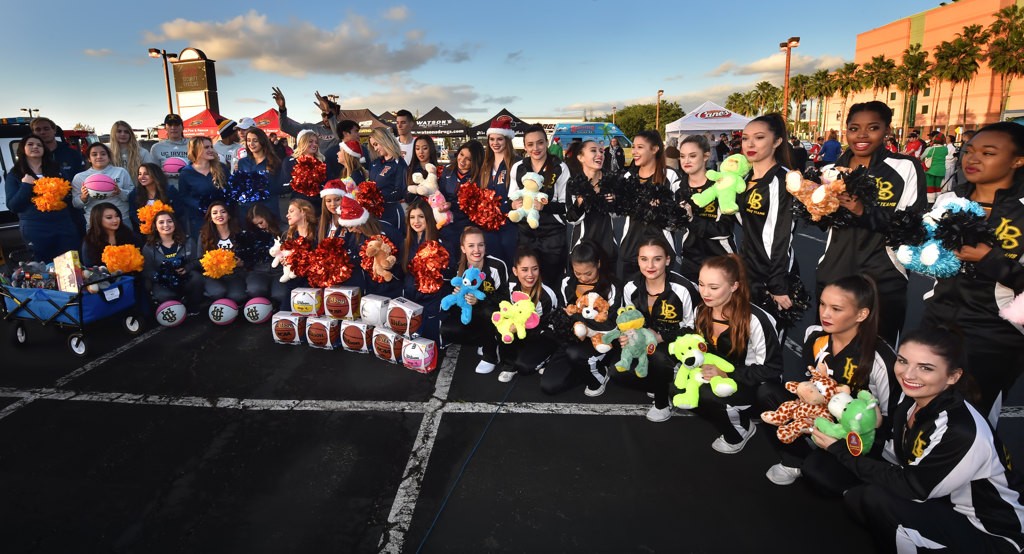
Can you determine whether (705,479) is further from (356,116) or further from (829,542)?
(356,116)

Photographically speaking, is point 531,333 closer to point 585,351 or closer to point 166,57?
point 585,351

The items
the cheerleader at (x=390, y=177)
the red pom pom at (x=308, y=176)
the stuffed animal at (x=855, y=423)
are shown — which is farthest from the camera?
the cheerleader at (x=390, y=177)

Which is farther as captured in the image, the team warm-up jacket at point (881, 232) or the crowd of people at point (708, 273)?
the team warm-up jacket at point (881, 232)

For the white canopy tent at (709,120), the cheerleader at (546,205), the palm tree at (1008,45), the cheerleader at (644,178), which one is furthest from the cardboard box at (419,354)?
the palm tree at (1008,45)

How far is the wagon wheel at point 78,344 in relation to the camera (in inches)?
202

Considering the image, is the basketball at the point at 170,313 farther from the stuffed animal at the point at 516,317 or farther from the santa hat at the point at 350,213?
the stuffed animal at the point at 516,317

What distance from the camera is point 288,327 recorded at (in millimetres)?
5289

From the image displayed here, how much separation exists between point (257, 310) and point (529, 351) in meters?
3.30

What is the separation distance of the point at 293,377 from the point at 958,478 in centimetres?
456

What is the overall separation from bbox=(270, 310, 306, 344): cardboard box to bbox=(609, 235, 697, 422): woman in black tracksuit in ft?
10.3

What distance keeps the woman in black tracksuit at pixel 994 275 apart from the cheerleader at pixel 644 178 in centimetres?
207

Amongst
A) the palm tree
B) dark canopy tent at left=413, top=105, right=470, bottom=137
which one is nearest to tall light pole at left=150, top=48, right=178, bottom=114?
dark canopy tent at left=413, top=105, right=470, bottom=137

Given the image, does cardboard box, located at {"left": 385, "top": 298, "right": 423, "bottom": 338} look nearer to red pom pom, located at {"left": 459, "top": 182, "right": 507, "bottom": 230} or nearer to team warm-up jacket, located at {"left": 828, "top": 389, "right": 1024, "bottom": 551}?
red pom pom, located at {"left": 459, "top": 182, "right": 507, "bottom": 230}

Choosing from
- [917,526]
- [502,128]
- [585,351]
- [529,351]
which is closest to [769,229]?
[585,351]
